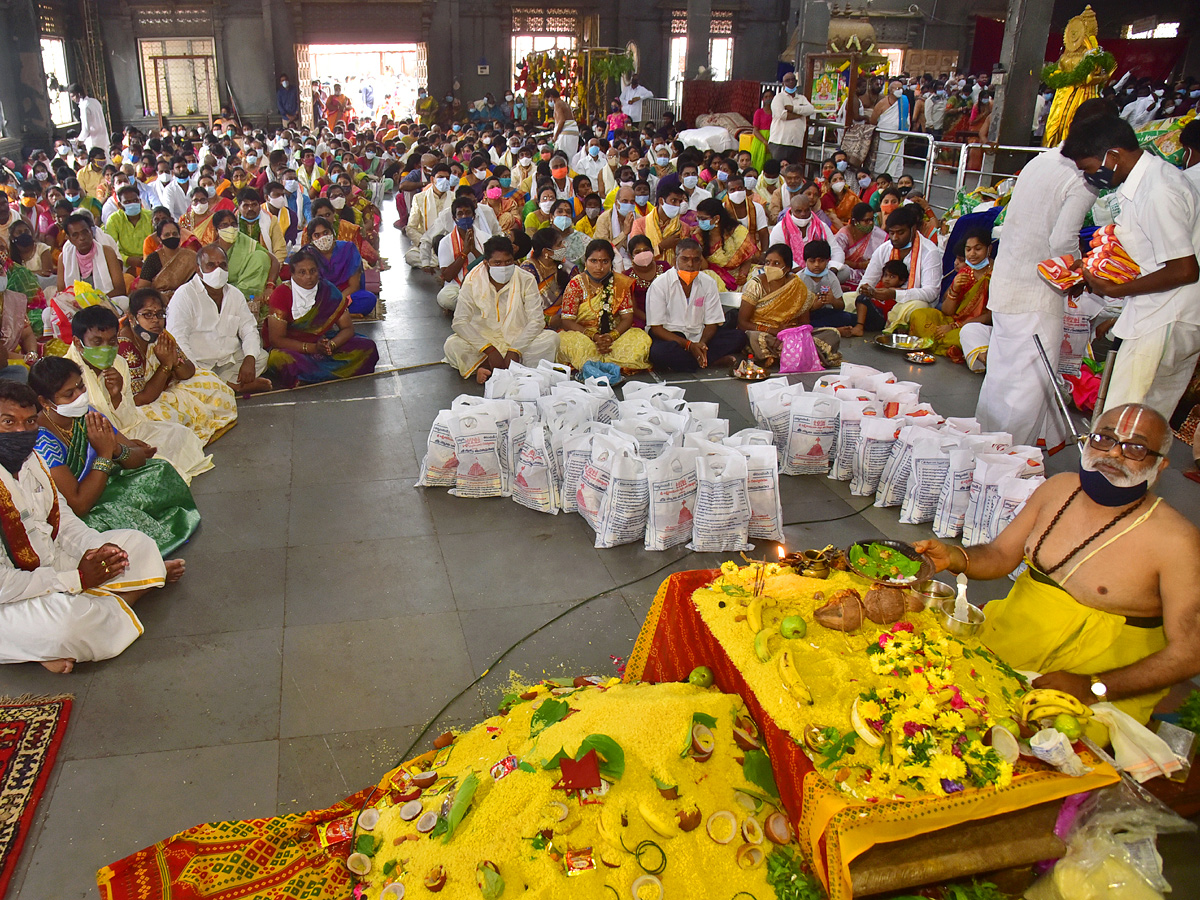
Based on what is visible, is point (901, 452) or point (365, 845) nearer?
point (365, 845)

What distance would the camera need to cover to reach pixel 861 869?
1896mm

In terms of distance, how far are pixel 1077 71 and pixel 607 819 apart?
408 inches

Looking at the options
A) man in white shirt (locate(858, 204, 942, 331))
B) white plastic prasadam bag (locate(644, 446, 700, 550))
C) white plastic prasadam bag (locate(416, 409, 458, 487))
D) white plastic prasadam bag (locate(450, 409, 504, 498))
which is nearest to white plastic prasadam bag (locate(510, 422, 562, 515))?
white plastic prasadam bag (locate(450, 409, 504, 498))

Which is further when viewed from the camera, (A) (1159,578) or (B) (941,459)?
(B) (941,459)

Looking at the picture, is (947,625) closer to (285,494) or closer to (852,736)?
(852,736)

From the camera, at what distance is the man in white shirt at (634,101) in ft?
66.9

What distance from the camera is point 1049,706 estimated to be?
2.03 m

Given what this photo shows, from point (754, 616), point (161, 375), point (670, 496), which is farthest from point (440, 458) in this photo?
point (754, 616)

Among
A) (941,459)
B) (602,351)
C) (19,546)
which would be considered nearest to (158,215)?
(602,351)

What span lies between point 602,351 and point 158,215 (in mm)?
4282

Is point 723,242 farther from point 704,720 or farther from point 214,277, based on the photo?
point 704,720

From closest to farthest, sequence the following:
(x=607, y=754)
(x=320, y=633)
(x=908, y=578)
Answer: (x=607, y=754), (x=908, y=578), (x=320, y=633)

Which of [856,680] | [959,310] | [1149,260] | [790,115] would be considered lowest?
[959,310]

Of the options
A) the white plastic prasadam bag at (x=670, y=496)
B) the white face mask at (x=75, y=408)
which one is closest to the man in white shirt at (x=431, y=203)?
the white face mask at (x=75, y=408)
